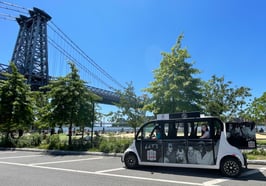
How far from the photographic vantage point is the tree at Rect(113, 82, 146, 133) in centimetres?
2267

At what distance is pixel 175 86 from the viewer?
13664 mm

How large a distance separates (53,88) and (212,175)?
12.8m

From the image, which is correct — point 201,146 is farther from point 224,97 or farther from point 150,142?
point 224,97

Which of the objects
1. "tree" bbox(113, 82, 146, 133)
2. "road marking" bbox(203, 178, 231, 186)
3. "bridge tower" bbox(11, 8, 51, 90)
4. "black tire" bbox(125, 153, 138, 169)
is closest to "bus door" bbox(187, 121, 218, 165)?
"road marking" bbox(203, 178, 231, 186)

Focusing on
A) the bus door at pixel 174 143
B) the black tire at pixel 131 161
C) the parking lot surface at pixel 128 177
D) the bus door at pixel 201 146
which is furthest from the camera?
the black tire at pixel 131 161

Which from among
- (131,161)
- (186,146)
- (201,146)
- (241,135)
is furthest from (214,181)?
(131,161)

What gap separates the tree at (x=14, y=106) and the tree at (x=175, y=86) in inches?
456

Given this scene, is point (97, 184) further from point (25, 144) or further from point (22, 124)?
point (22, 124)

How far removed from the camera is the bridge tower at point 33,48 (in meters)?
48.5

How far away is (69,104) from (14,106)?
613cm

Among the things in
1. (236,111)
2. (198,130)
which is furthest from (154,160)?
(236,111)

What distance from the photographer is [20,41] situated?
174 feet

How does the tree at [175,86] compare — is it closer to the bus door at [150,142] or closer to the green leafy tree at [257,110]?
the bus door at [150,142]

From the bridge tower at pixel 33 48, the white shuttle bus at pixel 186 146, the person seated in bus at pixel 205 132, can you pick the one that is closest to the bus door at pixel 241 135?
the white shuttle bus at pixel 186 146
